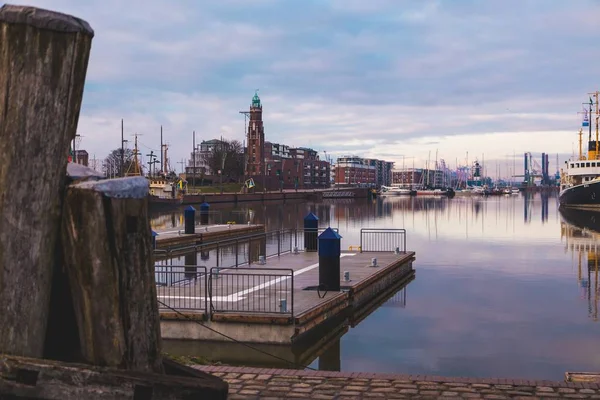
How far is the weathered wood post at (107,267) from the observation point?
4250mm

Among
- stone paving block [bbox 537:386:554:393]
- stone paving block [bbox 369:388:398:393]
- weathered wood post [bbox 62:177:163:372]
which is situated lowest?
stone paving block [bbox 369:388:398:393]

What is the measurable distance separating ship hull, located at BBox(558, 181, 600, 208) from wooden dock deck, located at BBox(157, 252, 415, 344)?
83058 millimetres

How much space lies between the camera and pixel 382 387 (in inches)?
351

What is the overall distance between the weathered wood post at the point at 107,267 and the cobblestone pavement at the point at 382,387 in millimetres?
4434

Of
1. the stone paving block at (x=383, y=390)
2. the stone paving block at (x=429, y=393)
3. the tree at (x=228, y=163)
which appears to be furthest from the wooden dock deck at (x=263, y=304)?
the tree at (x=228, y=163)

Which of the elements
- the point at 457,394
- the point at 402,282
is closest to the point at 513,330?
the point at 402,282

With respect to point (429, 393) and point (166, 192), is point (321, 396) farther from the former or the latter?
point (166, 192)

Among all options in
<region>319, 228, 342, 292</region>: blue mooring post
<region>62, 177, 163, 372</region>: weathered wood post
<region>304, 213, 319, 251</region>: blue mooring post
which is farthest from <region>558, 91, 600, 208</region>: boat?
<region>62, 177, 163, 372</region>: weathered wood post

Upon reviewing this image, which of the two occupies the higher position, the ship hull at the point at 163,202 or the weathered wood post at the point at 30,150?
the weathered wood post at the point at 30,150

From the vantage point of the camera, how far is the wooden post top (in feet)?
13.4

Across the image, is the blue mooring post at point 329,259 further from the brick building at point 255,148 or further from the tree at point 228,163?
Result: the brick building at point 255,148

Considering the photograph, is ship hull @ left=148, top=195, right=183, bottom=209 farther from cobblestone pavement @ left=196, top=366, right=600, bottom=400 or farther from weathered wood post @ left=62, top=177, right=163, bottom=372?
weathered wood post @ left=62, top=177, right=163, bottom=372

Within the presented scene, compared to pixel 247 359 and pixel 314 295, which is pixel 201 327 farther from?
pixel 314 295

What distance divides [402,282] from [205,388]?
2287 centimetres
